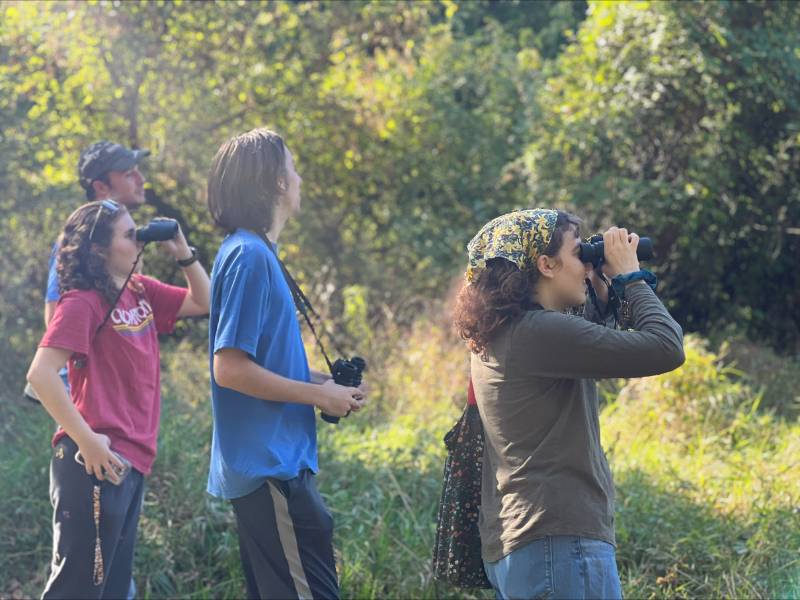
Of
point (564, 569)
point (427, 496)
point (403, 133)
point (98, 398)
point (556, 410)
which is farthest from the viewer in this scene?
point (403, 133)

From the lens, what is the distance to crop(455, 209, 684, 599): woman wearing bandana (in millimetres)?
2561

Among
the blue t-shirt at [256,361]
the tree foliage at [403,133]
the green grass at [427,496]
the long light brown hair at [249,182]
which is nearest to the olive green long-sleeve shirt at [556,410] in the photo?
the blue t-shirt at [256,361]

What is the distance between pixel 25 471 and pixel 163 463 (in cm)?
75

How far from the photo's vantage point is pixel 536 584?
2555 mm

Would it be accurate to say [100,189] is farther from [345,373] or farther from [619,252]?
[619,252]

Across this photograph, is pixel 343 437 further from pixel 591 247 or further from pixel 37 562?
pixel 591 247

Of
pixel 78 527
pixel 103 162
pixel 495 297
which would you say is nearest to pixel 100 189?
pixel 103 162

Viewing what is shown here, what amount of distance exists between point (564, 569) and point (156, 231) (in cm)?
198

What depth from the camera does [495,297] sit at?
2660 millimetres

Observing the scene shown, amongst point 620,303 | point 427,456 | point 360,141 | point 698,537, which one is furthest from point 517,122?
point 620,303

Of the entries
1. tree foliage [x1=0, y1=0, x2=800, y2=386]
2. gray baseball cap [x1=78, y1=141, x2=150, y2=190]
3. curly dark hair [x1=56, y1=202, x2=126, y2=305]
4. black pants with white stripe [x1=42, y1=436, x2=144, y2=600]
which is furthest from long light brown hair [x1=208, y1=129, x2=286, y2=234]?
tree foliage [x1=0, y1=0, x2=800, y2=386]

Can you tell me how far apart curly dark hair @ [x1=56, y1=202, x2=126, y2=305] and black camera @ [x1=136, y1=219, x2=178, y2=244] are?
0.12m

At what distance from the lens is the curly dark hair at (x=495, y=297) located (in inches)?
105

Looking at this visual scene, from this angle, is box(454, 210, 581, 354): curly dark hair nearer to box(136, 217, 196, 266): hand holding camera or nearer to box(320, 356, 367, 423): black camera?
box(320, 356, 367, 423): black camera
